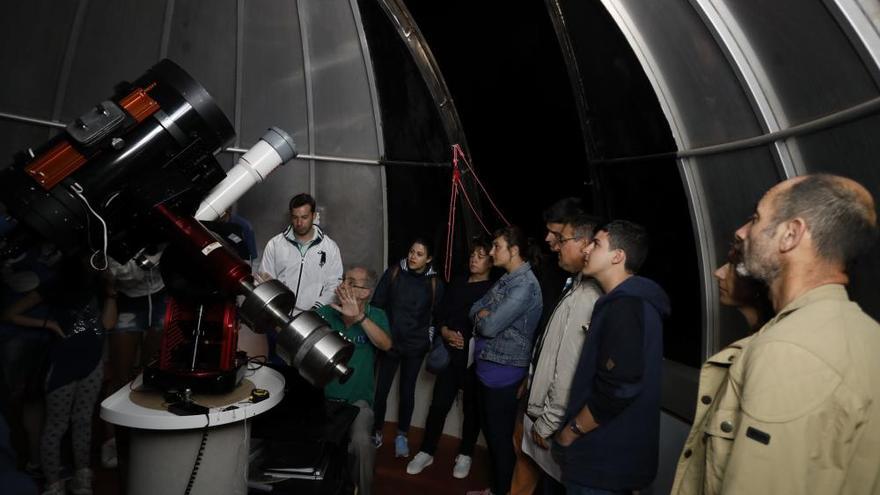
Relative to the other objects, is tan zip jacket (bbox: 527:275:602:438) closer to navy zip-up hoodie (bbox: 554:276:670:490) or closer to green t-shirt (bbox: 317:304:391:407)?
navy zip-up hoodie (bbox: 554:276:670:490)

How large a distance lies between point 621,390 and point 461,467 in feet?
7.44

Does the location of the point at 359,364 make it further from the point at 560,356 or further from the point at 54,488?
the point at 54,488

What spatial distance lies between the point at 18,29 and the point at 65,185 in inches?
160

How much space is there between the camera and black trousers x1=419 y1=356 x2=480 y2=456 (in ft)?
13.4

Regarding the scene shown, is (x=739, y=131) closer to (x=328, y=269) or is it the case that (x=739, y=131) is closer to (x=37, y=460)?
(x=328, y=269)

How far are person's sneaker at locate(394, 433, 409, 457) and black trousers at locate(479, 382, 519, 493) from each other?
108 centimetres

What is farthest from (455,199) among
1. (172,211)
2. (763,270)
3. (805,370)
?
(805,370)

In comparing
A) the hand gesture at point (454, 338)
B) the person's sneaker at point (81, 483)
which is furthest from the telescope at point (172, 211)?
the hand gesture at point (454, 338)

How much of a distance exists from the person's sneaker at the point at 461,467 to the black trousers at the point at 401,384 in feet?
1.90

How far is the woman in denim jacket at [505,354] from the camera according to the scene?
134 inches

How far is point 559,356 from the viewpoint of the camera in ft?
8.38

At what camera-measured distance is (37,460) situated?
3285 millimetres

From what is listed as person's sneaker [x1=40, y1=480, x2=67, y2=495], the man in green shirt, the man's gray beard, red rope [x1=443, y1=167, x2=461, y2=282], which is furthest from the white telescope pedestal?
red rope [x1=443, y1=167, x2=461, y2=282]

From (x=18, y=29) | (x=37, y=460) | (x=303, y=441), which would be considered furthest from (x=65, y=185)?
(x=18, y=29)
